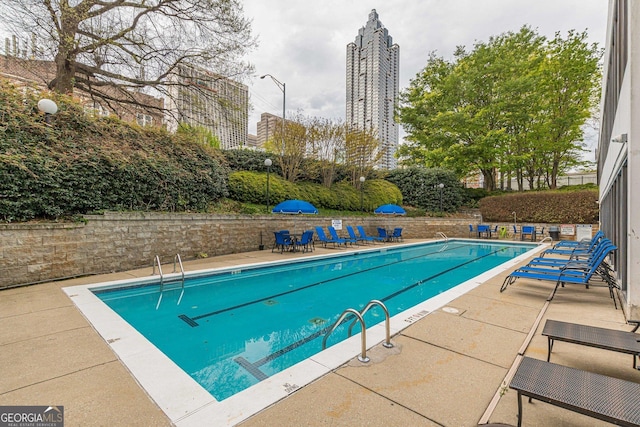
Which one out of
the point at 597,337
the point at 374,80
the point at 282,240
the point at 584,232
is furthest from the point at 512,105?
the point at 597,337

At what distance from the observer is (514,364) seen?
2713mm

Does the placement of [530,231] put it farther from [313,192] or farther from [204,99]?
[204,99]

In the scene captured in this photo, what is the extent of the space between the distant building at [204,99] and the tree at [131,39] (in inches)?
6.8

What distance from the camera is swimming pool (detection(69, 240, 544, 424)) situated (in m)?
3.44

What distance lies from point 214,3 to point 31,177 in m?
8.27

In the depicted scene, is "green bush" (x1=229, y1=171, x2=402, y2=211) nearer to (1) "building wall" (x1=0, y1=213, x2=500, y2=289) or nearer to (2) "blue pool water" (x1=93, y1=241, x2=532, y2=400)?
(1) "building wall" (x1=0, y1=213, x2=500, y2=289)

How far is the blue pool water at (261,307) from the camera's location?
352 cm

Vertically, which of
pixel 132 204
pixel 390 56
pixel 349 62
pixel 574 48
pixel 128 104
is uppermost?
pixel 390 56

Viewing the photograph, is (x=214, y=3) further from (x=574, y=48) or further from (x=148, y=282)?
(x=574, y=48)

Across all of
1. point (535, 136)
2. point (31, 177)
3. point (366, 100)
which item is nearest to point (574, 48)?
point (535, 136)

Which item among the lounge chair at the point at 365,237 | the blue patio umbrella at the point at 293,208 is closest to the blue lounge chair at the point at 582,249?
the lounge chair at the point at 365,237

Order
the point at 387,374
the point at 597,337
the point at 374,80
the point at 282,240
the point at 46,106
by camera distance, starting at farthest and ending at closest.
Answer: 1. the point at 374,80
2. the point at 282,240
3. the point at 46,106
4. the point at 387,374
5. the point at 597,337

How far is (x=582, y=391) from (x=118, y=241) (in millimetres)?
9373

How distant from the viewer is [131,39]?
9914 mm
